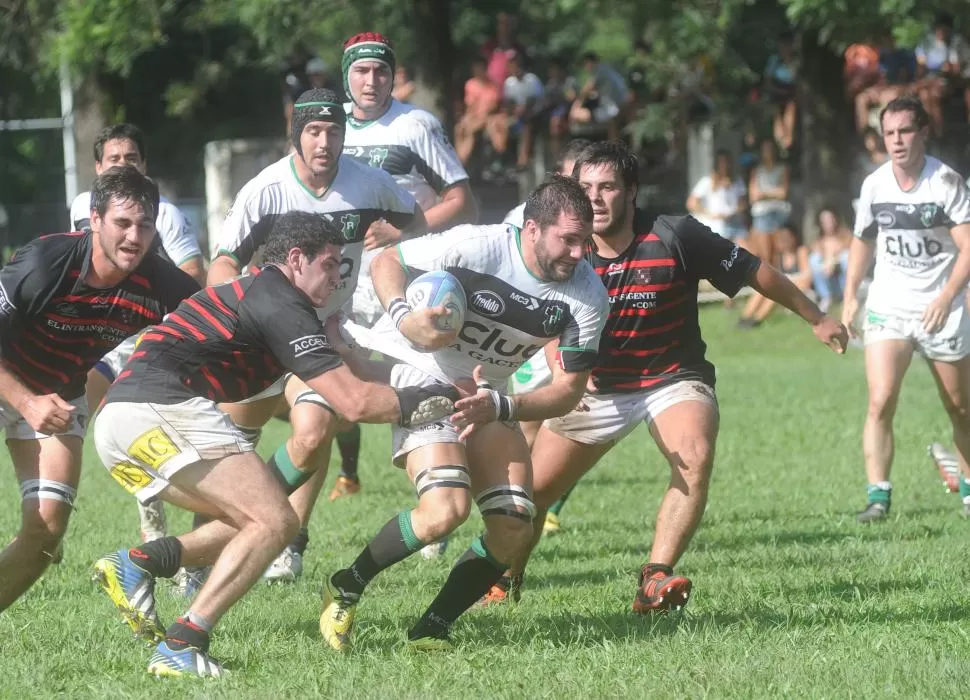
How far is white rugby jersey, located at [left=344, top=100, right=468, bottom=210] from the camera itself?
8.36 meters

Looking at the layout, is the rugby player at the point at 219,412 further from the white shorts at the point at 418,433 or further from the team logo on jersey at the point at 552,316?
the team logo on jersey at the point at 552,316

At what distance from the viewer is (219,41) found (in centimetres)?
3400

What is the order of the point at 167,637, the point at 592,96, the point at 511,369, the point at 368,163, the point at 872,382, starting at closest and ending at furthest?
the point at 167,637 → the point at 511,369 → the point at 368,163 → the point at 872,382 → the point at 592,96

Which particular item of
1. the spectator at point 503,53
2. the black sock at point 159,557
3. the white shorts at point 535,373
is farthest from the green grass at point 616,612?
the spectator at point 503,53

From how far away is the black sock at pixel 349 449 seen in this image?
32.2 feet

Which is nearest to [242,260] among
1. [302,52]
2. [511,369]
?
[511,369]

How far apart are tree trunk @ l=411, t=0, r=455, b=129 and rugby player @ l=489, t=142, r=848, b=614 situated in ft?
45.0

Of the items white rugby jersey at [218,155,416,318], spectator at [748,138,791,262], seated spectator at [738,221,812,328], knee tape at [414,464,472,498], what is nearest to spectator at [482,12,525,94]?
spectator at [748,138,791,262]

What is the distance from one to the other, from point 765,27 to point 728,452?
15230mm

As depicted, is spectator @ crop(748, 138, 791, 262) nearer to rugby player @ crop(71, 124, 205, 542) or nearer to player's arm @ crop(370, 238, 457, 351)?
rugby player @ crop(71, 124, 205, 542)

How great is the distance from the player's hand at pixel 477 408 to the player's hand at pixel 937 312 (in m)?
3.75

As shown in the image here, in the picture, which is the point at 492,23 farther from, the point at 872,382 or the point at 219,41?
the point at 872,382

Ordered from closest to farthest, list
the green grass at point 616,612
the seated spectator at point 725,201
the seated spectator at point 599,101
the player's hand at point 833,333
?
the green grass at point 616,612
the player's hand at point 833,333
the seated spectator at point 725,201
the seated spectator at point 599,101

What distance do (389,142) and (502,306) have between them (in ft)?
8.63
